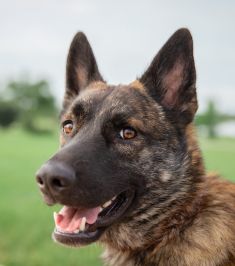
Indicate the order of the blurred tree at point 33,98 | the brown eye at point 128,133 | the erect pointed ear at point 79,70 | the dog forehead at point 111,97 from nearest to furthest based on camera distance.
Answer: the brown eye at point 128,133 → the dog forehead at point 111,97 → the erect pointed ear at point 79,70 → the blurred tree at point 33,98

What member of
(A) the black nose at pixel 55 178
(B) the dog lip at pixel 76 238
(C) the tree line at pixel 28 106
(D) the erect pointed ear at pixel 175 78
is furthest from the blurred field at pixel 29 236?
(C) the tree line at pixel 28 106

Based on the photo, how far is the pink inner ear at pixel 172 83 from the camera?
17.3 ft

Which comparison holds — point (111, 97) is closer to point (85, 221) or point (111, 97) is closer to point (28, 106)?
point (85, 221)

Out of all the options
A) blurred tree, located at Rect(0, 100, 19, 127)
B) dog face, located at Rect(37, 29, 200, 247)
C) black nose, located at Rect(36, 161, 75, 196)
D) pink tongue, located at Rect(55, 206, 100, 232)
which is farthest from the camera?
blurred tree, located at Rect(0, 100, 19, 127)

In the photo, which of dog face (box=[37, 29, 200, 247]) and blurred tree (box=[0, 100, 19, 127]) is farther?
blurred tree (box=[0, 100, 19, 127])

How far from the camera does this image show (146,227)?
4.85 meters

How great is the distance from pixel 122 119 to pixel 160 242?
1.06 m

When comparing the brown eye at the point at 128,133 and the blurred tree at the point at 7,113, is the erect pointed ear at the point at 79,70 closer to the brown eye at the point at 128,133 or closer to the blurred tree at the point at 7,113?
the brown eye at the point at 128,133

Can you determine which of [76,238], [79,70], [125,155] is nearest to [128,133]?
[125,155]

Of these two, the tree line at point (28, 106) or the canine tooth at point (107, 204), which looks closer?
the canine tooth at point (107, 204)

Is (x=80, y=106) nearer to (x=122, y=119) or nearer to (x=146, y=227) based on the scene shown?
(x=122, y=119)

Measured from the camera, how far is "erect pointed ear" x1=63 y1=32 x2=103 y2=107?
5.84 m

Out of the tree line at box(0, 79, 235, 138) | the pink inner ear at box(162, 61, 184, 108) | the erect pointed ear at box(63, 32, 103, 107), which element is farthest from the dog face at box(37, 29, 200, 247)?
Result: the tree line at box(0, 79, 235, 138)

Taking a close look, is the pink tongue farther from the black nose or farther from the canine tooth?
the black nose
